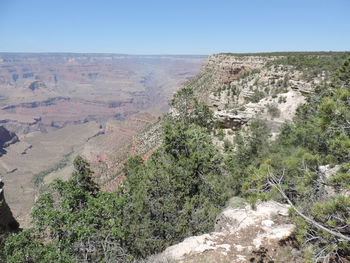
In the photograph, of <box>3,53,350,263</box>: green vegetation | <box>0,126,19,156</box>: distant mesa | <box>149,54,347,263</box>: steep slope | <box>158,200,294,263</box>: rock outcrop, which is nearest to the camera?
<box>3,53,350,263</box>: green vegetation

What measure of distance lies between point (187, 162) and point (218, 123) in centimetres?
1608

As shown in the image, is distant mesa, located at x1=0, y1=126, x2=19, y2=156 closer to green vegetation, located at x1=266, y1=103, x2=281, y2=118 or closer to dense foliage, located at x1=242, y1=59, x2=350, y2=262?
green vegetation, located at x1=266, y1=103, x2=281, y2=118

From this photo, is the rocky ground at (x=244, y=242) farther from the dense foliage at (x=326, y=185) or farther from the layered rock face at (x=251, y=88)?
the layered rock face at (x=251, y=88)

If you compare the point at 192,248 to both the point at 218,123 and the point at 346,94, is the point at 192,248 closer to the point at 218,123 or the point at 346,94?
the point at 346,94

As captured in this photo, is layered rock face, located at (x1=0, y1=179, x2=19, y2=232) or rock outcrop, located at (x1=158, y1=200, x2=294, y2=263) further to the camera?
layered rock face, located at (x1=0, y1=179, x2=19, y2=232)

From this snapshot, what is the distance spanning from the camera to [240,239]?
29.8 feet

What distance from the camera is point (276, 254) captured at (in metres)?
7.88

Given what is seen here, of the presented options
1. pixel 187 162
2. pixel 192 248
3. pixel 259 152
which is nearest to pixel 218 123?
pixel 259 152

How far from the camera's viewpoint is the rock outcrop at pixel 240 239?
8.09 meters

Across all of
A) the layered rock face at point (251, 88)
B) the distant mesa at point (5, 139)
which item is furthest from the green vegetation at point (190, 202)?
the distant mesa at point (5, 139)

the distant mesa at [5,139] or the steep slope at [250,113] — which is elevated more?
the steep slope at [250,113]

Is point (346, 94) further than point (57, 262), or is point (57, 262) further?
point (57, 262)

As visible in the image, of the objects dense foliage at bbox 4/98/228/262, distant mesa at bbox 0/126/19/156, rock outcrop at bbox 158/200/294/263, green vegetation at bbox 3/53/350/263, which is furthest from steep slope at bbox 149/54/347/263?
distant mesa at bbox 0/126/19/156

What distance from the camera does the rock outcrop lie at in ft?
26.6
